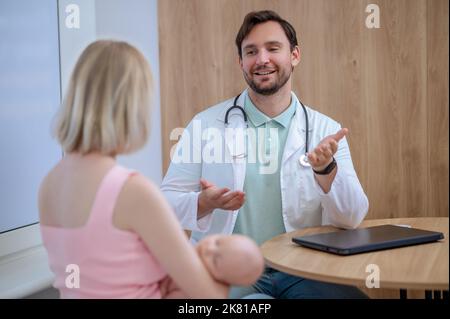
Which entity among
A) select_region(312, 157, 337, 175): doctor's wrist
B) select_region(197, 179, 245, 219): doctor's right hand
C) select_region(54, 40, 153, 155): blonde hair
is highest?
select_region(54, 40, 153, 155): blonde hair

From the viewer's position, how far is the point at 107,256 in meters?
0.91

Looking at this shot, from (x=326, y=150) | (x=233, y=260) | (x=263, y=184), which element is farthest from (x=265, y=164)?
(x=233, y=260)

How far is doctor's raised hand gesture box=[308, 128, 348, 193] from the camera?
142 centimetres

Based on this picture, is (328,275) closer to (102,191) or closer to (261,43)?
(102,191)

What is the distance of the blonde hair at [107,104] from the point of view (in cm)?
91

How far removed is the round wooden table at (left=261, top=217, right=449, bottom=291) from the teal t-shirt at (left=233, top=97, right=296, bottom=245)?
1.01 ft

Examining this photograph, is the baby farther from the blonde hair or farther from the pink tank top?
the blonde hair

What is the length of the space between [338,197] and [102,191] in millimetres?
914

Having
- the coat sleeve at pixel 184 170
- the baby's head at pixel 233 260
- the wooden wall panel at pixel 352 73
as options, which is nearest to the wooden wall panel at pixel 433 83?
the wooden wall panel at pixel 352 73

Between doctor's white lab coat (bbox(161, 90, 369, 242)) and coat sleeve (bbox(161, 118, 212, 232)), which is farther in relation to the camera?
coat sleeve (bbox(161, 118, 212, 232))

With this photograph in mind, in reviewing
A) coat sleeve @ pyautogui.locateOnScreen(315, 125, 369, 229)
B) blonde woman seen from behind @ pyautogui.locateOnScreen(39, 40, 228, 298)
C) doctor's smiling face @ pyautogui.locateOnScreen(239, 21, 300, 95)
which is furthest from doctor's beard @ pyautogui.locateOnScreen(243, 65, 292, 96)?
blonde woman seen from behind @ pyautogui.locateOnScreen(39, 40, 228, 298)

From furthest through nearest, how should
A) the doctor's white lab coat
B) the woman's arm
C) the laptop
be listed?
1. the doctor's white lab coat
2. the laptop
3. the woman's arm

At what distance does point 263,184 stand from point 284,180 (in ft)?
0.22

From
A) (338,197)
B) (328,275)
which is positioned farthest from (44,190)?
(338,197)
